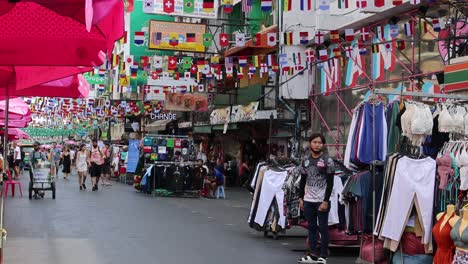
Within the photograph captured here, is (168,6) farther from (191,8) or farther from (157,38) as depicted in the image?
(157,38)

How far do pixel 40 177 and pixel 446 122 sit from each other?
50.7ft

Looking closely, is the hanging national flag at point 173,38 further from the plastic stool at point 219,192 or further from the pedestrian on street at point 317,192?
the pedestrian on street at point 317,192

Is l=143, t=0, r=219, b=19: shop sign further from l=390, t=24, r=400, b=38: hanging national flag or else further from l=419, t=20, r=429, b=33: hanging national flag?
l=419, t=20, r=429, b=33: hanging national flag

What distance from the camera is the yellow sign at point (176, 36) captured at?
85.4 feet

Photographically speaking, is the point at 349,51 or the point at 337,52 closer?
the point at 349,51

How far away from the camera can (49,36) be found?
20.0 feet

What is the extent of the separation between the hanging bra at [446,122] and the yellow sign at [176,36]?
17.9m

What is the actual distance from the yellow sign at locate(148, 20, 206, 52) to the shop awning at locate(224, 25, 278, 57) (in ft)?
6.27

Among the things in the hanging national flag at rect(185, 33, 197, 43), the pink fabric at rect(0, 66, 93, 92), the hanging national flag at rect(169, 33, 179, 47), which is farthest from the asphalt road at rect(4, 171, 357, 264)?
the hanging national flag at rect(185, 33, 197, 43)

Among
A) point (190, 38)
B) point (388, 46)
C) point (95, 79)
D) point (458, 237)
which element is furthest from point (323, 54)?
point (95, 79)

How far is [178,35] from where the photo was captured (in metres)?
26.1

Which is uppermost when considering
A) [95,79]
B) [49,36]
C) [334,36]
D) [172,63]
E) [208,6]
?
[208,6]

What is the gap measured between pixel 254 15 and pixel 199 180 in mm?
9093

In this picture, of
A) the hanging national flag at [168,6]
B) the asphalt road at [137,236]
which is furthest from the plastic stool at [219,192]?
the hanging national flag at [168,6]
